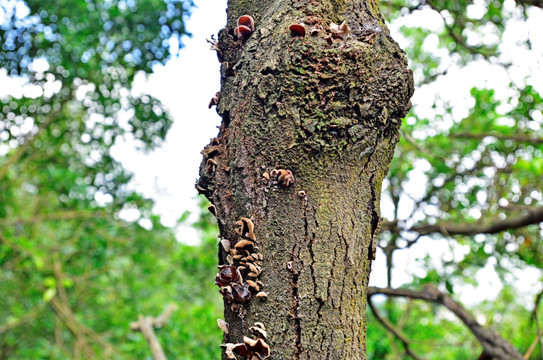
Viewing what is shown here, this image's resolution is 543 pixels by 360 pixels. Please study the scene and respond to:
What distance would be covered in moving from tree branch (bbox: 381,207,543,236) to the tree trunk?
83.3 inches

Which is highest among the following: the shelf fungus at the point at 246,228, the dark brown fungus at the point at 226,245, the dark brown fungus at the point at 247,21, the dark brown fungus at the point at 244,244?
the dark brown fungus at the point at 247,21

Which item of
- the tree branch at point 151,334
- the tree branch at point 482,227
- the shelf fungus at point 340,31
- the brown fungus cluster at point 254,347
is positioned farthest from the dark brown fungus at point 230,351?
the tree branch at point 482,227

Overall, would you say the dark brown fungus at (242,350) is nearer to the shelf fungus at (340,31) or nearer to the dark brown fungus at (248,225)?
the dark brown fungus at (248,225)

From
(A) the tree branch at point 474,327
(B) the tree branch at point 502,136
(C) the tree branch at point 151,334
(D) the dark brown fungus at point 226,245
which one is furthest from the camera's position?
(B) the tree branch at point 502,136

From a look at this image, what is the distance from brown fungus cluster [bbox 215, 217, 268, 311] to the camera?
1.01 metres

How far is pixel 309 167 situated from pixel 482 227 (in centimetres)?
247

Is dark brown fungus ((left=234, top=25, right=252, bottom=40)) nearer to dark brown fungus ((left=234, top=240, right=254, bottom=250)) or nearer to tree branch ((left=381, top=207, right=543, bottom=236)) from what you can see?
dark brown fungus ((left=234, top=240, right=254, bottom=250))

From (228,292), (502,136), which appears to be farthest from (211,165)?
(502,136)

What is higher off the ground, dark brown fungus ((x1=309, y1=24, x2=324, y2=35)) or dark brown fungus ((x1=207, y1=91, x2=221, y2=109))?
dark brown fungus ((x1=309, y1=24, x2=324, y2=35))

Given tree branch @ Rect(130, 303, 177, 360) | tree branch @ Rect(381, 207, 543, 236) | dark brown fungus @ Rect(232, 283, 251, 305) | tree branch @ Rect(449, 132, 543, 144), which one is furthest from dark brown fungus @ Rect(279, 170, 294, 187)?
tree branch @ Rect(449, 132, 543, 144)

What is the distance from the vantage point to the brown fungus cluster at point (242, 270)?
1011mm

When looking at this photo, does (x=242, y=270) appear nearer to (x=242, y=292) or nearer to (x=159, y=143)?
(x=242, y=292)

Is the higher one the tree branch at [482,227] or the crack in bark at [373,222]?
the tree branch at [482,227]

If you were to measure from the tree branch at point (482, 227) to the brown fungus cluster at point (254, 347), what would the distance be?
237 cm
